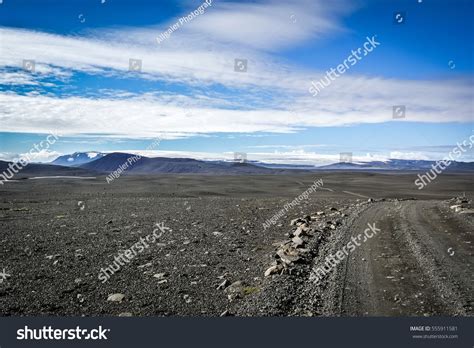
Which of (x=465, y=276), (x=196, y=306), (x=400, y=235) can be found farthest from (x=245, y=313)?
(x=400, y=235)

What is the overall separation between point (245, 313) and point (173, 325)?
1.62 metres

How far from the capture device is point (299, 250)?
43.7ft

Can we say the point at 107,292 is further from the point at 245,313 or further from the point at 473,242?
the point at 473,242

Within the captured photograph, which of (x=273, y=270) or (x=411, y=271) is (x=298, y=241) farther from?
(x=411, y=271)

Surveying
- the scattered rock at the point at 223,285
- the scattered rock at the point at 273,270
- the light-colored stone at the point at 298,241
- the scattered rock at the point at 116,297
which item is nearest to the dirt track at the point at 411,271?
the scattered rock at the point at 273,270
